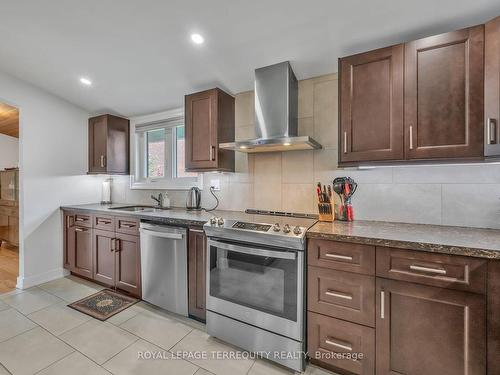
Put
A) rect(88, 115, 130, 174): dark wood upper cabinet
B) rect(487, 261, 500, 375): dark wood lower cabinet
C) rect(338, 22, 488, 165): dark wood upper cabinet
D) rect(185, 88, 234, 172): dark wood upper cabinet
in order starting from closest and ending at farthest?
rect(487, 261, 500, 375): dark wood lower cabinet, rect(338, 22, 488, 165): dark wood upper cabinet, rect(185, 88, 234, 172): dark wood upper cabinet, rect(88, 115, 130, 174): dark wood upper cabinet

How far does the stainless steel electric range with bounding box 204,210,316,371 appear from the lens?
1.55 meters

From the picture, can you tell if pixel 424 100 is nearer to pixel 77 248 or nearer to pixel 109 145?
pixel 109 145

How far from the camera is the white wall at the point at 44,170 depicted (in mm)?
2844

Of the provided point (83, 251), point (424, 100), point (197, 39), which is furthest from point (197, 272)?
point (424, 100)

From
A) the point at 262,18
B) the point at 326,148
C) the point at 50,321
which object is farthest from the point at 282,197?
the point at 50,321

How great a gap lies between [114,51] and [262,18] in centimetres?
146

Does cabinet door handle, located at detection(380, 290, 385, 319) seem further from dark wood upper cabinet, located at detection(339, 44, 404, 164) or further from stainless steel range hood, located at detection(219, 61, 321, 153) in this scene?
stainless steel range hood, located at detection(219, 61, 321, 153)

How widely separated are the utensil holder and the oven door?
0.53 metres

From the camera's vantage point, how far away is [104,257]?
271 centimetres

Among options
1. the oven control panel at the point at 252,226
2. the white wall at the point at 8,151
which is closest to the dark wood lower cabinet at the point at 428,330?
the oven control panel at the point at 252,226

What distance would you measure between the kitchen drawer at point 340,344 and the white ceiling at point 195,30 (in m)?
1.96

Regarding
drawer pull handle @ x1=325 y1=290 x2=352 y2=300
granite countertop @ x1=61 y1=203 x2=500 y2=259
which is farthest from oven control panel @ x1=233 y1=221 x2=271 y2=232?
drawer pull handle @ x1=325 y1=290 x2=352 y2=300

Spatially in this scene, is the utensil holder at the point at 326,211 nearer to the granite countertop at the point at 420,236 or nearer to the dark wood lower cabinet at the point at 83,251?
the granite countertop at the point at 420,236

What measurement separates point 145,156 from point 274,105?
7.37ft
